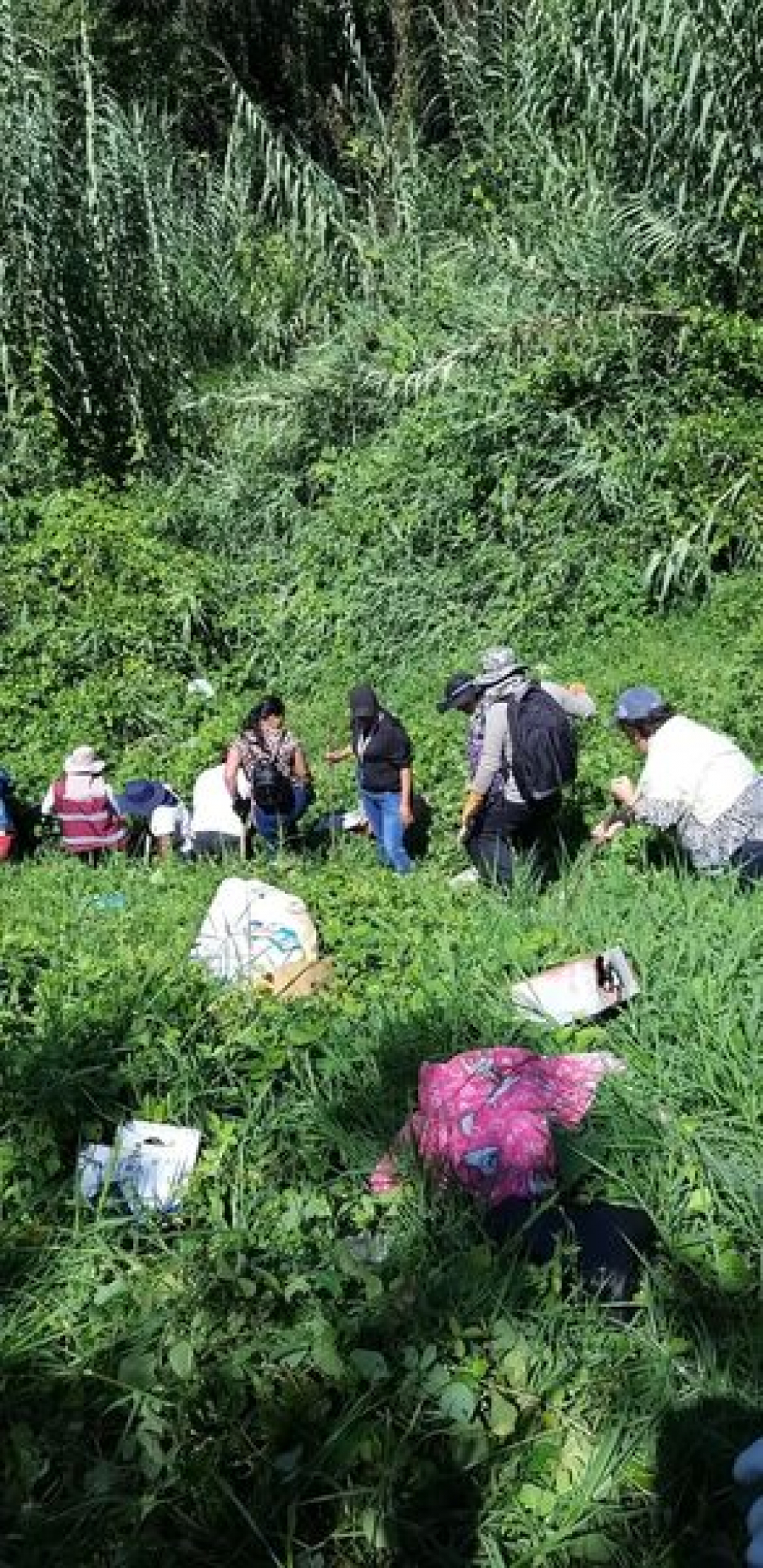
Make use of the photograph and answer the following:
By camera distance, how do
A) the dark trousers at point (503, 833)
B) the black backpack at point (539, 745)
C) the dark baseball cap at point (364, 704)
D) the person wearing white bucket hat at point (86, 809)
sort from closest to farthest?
1. the black backpack at point (539, 745)
2. the dark trousers at point (503, 833)
3. the dark baseball cap at point (364, 704)
4. the person wearing white bucket hat at point (86, 809)

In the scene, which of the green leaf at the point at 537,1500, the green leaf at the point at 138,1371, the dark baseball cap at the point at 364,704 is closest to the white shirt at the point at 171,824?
the dark baseball cap at the point at 364,704

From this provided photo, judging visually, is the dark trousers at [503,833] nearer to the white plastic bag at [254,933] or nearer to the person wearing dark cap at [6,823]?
the white plastic bag at [254,933]

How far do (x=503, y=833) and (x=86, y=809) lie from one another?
2.98 m

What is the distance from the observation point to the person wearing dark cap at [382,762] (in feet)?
24.5

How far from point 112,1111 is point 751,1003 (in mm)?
1853

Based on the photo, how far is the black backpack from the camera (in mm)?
5887

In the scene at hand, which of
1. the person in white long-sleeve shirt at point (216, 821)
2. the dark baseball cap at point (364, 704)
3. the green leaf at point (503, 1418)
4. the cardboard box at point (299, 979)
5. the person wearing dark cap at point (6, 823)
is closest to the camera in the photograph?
the green leaf at point (503, 1418)

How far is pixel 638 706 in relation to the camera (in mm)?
5375

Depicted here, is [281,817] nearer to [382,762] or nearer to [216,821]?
[216,821]

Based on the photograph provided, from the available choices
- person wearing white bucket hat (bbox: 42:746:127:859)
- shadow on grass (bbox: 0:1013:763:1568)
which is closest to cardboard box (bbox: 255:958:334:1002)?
shadow on grass (bbox: 0:1013:763:1568)

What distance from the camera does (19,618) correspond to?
10.9 meters

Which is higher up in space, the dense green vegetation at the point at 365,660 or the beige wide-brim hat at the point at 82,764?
the dense green vegetation at the point at 365,660

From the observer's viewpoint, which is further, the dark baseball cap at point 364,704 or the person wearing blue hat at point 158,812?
the person wearing blue hat at point 158,812

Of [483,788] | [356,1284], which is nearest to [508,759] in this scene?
[483,788]
